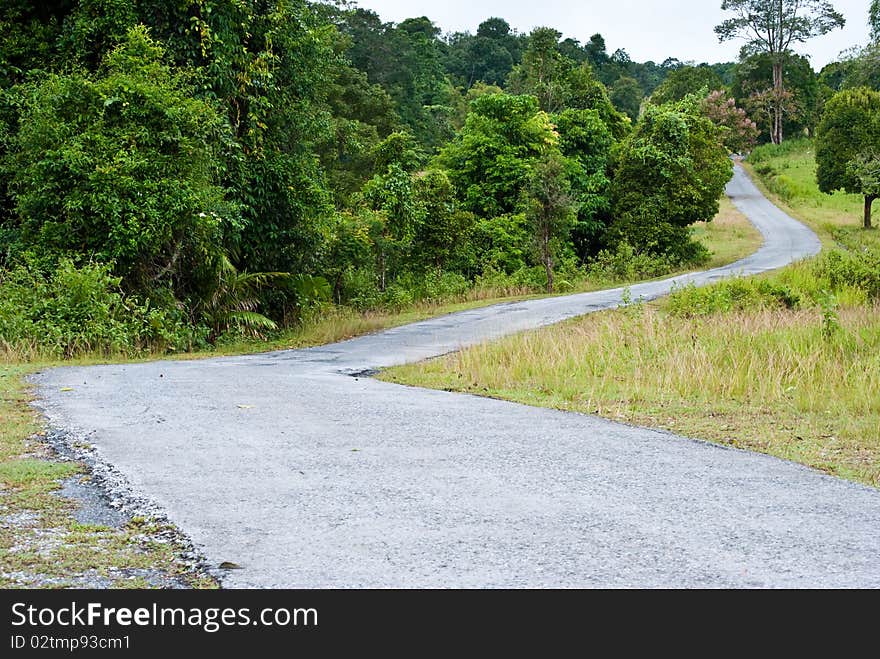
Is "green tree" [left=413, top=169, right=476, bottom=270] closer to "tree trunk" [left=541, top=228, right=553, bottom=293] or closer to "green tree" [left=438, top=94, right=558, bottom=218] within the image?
"tree trunk" [left=541, top=228, right=553, bottom=293]

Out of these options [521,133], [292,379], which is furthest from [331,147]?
[292,379]

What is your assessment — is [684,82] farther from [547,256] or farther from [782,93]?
[547,256]

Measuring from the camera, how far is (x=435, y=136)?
72.6 meters


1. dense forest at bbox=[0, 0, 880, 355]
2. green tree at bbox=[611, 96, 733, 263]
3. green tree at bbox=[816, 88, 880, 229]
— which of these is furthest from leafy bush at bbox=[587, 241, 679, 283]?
green tree at bbox=[816, 88, 880, 229]

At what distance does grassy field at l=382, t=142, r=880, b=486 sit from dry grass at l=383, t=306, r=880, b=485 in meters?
0.02

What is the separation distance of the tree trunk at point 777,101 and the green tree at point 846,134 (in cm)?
3142

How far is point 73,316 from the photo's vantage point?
1545 centimetres

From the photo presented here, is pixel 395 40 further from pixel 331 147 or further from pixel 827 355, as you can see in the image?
pixel 827 355

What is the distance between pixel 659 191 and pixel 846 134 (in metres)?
21.5

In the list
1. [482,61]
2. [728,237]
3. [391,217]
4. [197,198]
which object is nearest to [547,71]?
[728,237]

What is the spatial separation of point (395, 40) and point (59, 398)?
6503cm

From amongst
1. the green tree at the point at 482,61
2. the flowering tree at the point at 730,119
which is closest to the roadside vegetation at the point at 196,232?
the flowering tree at the point at 730,119

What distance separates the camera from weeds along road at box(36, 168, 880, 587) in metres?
4.43

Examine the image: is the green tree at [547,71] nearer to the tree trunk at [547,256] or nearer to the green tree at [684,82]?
the tree trunk at [547,256]
